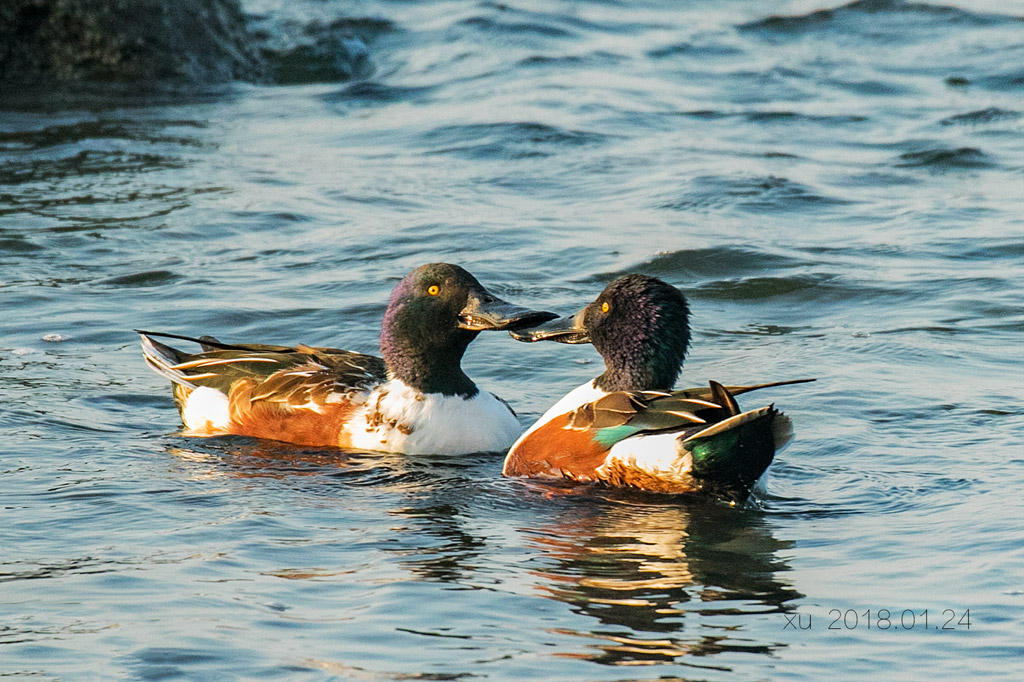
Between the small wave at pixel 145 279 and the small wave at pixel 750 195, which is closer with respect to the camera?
the small wave at pixel 145 279

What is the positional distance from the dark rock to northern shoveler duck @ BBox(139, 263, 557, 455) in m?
8.78

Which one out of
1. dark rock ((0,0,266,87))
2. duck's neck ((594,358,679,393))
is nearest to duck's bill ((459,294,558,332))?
duck's neck ((594,358,679,393))

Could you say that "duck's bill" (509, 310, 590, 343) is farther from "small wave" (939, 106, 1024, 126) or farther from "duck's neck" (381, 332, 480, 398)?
"small wave" (939, 106, 1024, 126)

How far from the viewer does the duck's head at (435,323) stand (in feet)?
24.0

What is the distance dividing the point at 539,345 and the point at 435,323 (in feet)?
6.42

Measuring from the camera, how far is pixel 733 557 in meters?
5.73

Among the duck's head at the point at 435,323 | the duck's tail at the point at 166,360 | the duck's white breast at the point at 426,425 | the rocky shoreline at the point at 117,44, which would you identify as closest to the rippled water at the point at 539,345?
the duck's white breast at the point at 426,425

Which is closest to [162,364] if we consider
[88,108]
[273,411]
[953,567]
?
[273,411]

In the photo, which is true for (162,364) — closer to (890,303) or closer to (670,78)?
(890,303)

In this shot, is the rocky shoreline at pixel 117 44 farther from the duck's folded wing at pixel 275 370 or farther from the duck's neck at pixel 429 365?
the duck's neck at pixel 429 365

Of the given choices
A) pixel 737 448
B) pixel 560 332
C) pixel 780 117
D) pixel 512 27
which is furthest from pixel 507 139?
pixel 737 448

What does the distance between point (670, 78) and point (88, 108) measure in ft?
20.1

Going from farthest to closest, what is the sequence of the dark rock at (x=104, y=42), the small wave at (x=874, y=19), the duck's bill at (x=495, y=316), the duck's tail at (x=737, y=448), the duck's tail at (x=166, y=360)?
the small wave at (x=874, y=19) → the dark rock at (x=104, y=42) → the duck's tail at (x=166, y=360) → the duck's bill at (x=495, y=316) → the duck's tail at (x=737, y=448)

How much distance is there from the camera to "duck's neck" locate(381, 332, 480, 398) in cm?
745
